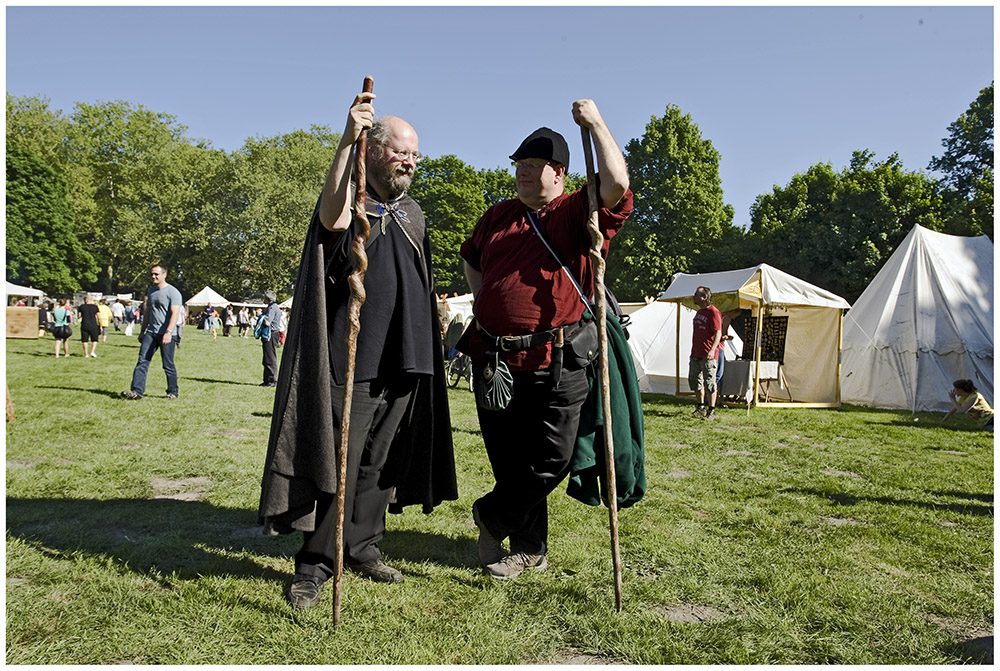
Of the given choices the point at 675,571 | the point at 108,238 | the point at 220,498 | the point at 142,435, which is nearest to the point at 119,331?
the point at 108,238

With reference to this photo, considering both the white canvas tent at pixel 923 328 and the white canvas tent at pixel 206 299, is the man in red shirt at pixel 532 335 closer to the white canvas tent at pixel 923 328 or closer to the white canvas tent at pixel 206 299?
the white canvas tent at pixel 923 328

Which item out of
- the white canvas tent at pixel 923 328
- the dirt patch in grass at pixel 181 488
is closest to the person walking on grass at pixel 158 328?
the dirt patch in grass at pixel 181 488

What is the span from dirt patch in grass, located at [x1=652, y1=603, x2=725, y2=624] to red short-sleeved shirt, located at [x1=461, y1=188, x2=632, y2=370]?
1209mm

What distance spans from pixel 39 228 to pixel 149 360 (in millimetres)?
48129

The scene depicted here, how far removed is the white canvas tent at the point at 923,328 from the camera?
13352 millimetres

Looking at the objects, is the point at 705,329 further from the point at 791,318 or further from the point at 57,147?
the point at 57,147

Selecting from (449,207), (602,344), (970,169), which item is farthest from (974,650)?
(449,207)

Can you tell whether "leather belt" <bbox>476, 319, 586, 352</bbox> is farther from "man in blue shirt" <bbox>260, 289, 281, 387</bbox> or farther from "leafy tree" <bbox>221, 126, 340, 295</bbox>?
"leafy tree" <bbox>221, 126, 340, 295</bbox>

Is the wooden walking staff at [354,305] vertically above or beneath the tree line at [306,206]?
beneath

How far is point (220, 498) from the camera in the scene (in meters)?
4.94

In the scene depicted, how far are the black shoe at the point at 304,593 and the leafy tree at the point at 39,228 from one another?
53432 millimetres

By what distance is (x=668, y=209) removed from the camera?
136ft

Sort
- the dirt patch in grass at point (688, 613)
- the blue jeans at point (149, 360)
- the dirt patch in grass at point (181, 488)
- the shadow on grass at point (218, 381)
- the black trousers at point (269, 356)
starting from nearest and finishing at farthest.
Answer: the dirt patch in grass at point (688, 613) → the dirt patch in grass at point (181, 488) → the blue jeans at point (149, 360) → the black trousers at point (269, 356) → the shadow on grass at point (218, 381)

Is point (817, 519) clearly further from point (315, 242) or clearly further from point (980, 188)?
point (980, 188)
